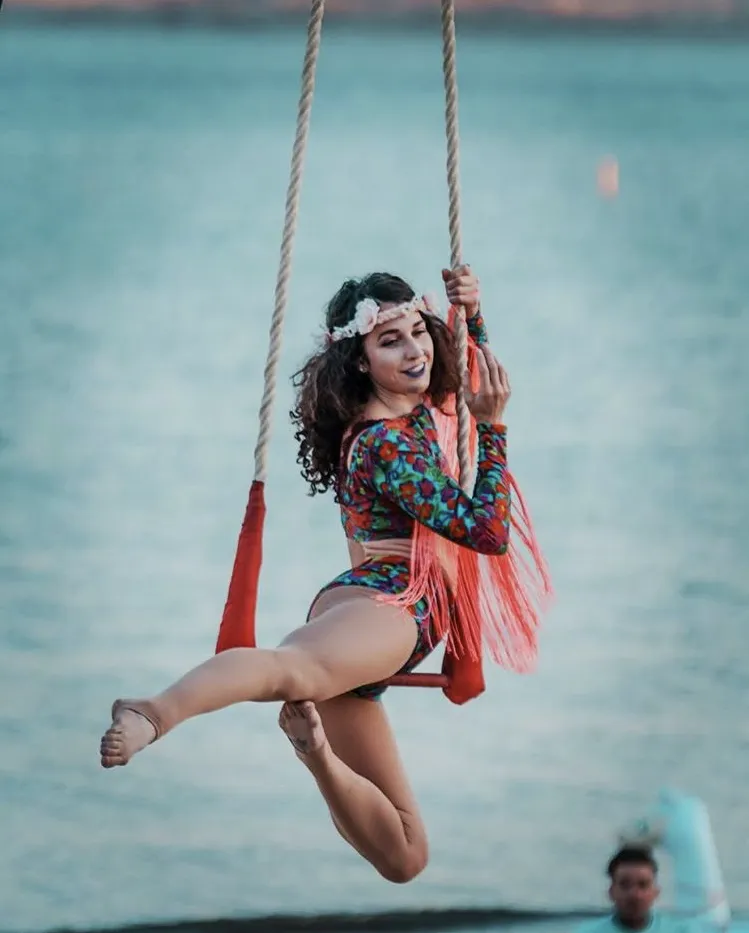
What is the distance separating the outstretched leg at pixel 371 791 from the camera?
3.58 metres

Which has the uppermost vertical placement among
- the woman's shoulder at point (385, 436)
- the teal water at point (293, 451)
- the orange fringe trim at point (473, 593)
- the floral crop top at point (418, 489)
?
the teal water at point (293, 451)

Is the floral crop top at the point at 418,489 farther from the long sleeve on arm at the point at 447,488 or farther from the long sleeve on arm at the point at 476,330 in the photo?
the long sleeve on arm at the point at 476,330

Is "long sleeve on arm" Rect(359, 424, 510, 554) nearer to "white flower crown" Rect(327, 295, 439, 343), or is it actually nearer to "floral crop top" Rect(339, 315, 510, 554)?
"floral crop top" Rect(339, 315, 510, 554)

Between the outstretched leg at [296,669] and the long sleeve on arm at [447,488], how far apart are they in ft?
0.53

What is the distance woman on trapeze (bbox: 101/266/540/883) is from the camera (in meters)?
3.49

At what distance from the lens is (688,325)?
13.6 metres

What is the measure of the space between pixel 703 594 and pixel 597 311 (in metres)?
4.84

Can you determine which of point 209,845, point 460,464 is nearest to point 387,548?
point 460,464

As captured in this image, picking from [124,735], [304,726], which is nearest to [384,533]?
[304,726]

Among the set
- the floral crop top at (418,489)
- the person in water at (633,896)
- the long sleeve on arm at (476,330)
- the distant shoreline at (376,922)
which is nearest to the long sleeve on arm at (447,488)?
the floral crop top at (418,489)

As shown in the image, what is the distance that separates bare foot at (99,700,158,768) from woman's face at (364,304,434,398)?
2.34 ft

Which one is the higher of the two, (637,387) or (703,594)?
(637,387)

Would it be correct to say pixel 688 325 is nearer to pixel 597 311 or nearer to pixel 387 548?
pixel 597 311

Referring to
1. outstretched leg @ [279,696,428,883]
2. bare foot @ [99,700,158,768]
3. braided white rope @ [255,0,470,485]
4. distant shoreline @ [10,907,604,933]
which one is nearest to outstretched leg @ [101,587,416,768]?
bare foot @ [99,700,158,768]
